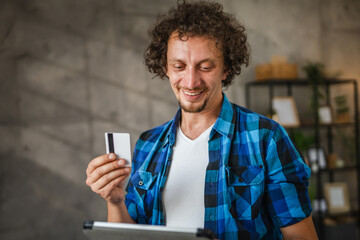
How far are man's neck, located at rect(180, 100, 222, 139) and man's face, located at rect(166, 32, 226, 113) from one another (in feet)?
0.24

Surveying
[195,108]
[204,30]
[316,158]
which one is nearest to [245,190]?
[195,108]

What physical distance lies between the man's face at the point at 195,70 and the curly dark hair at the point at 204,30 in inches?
1.7

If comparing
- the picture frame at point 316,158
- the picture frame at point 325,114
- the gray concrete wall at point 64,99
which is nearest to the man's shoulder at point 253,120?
the gray concrete wall at point 64,99

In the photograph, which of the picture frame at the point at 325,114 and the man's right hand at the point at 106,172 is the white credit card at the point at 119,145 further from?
the picture frame at the point at 325,114

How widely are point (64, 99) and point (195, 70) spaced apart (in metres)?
2.53

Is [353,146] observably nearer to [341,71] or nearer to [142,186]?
[341,71]

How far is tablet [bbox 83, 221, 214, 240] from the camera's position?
84 centimetres

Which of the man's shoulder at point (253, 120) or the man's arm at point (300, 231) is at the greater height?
the man's shoulder at point (253, 120)

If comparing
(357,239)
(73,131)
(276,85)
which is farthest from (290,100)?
(73,131)

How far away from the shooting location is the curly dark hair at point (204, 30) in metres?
1.41

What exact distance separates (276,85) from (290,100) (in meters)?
0.38

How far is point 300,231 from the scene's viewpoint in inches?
48.5

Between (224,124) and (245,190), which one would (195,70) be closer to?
(224,124)

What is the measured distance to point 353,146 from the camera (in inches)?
175
